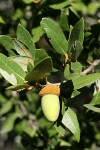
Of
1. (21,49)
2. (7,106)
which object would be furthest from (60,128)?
(7,106)

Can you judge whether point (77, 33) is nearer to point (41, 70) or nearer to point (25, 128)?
point (41, 70)

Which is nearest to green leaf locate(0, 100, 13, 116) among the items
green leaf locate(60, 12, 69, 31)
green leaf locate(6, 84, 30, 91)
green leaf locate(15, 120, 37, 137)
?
green leaf locate(15, 120, 37, 137)

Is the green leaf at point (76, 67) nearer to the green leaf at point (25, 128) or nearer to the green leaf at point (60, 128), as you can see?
the green leaf at point (60, 128)

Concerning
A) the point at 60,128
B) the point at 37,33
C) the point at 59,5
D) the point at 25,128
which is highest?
the point at 59,5

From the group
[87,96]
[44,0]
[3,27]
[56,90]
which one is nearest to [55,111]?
[56,90]

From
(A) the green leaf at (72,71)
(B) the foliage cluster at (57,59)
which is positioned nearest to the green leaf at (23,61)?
(B) the foliage cluster at (57,59)
